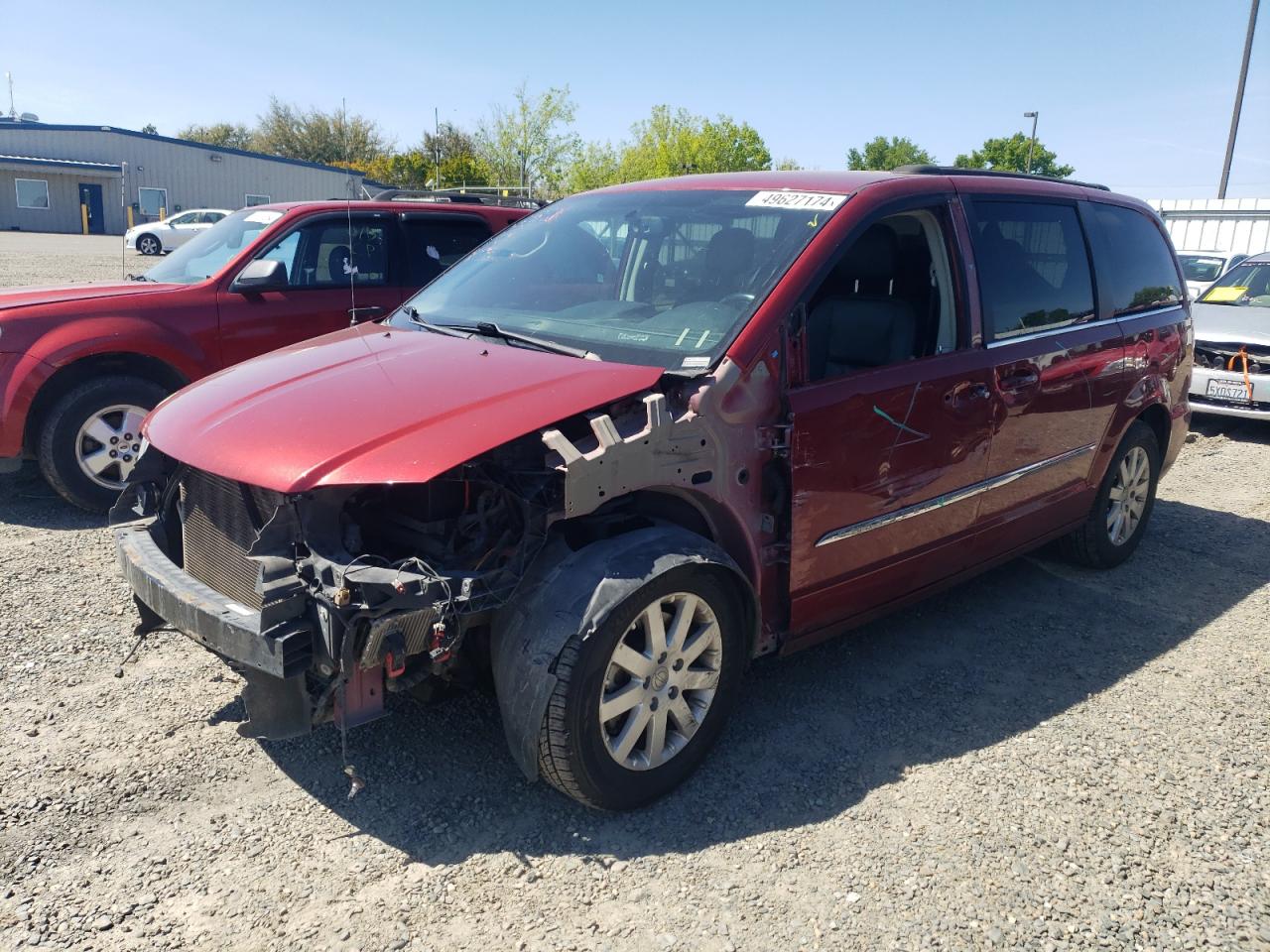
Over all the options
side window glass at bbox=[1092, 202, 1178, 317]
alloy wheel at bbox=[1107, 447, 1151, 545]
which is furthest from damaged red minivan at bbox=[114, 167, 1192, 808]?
alloy wheel at bbox=[1107, 447, 1151, 545]

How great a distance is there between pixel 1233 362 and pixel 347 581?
9237 millimetres

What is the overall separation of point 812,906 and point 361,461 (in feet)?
5.76

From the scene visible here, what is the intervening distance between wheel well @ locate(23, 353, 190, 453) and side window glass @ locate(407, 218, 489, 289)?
1.82m

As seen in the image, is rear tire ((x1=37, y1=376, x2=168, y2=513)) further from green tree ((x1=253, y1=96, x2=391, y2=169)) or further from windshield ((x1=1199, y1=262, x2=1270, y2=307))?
green tree ((x1=253, y1=96, x2=391, y2=169))

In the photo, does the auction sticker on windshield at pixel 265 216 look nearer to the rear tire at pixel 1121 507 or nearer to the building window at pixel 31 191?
the rear tire at pixel 1121 507

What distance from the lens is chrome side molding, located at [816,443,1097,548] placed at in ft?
11.4

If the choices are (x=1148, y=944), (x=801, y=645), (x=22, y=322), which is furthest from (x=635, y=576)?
(x=22, y=322)

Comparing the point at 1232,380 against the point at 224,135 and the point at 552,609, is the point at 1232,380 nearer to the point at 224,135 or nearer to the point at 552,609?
the point at 552,609

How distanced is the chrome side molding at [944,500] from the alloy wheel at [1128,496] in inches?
25.9

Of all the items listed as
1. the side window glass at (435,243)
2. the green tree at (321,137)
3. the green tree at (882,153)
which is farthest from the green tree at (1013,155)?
the side window glass at (435,243)

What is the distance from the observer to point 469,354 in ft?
11.1

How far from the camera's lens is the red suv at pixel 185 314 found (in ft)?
18.6

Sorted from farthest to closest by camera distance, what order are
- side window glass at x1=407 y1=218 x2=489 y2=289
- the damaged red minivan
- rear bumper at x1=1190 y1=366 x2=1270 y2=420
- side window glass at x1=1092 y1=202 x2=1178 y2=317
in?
rear bumper at x1=1190 y1=366 x2=1270 y2=420
side window glass at x1=407 y1=218 x2=489 y2=289
side window glass at x1=1092 y1=202 x2=1178 y2=317
the damaged red minivan

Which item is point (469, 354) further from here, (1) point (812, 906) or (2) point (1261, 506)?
(2) point (1261, 506)
